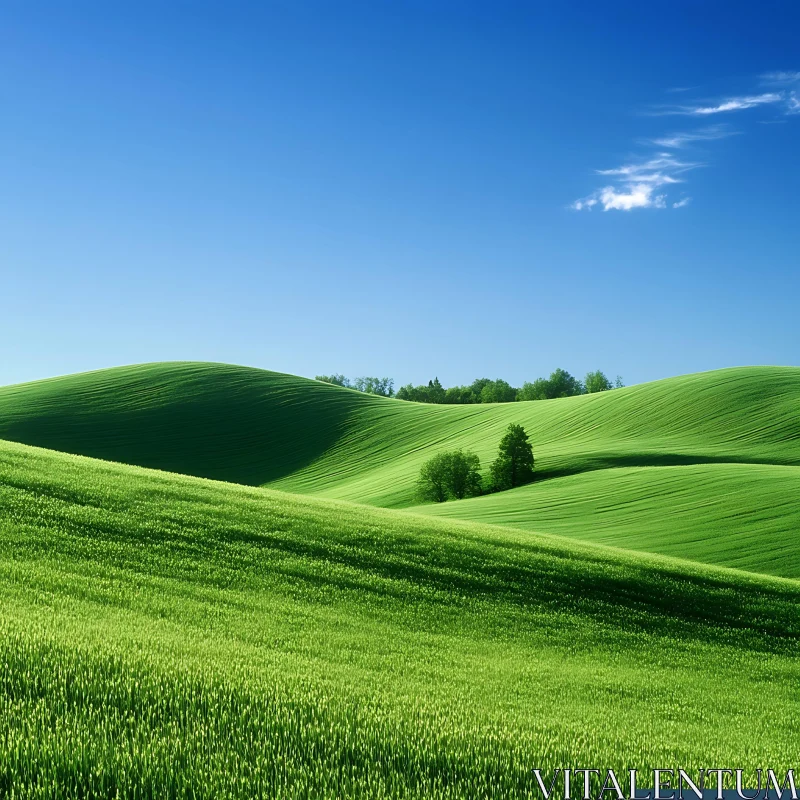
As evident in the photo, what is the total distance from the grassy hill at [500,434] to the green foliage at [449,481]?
2.01 meters

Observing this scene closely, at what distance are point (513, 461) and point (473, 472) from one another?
381cm

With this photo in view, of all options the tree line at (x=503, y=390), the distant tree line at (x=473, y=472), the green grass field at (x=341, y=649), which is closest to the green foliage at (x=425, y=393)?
the tree line at (x=503, y=390)

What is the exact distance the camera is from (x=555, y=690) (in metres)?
8.16

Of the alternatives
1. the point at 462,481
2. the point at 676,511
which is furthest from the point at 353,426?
the point at 676,511

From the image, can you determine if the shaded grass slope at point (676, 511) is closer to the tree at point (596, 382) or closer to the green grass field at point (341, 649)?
the green grass field at point (341, 649)

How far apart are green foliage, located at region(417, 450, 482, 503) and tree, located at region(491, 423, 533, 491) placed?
7.20 ft

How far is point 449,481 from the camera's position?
5484 cm

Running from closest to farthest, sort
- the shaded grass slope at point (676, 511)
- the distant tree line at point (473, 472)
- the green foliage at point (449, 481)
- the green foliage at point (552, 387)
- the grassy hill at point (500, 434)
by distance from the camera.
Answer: the shaded grass slope at point (676, 511), the grassy hill at point (500, 434), the distant tree line at point (473, 472), the green foliage at point (449, 481), the green foliage at point (552, 387)

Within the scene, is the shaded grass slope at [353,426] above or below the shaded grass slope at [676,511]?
above

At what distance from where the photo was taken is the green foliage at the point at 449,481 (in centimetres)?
5478

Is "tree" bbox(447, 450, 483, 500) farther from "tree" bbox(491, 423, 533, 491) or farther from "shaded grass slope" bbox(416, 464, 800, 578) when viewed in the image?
"shaded grass slope" bbox(416, 464, 800, 578)

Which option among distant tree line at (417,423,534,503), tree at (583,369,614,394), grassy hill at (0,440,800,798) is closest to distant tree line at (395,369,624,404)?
tree at (583,369,614,394)

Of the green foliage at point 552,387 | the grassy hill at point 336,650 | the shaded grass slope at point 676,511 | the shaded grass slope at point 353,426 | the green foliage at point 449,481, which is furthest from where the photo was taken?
the green foliage at point 552,387

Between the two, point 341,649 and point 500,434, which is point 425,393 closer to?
point 500,434
